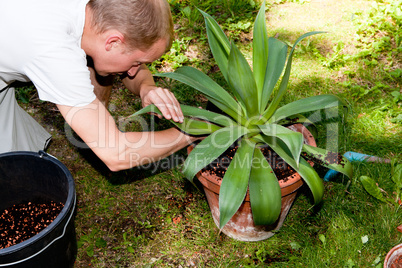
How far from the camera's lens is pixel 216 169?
1976 mm

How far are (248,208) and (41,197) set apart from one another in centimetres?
114

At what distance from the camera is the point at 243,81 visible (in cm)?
183

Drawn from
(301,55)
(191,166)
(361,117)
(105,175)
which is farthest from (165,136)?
(301,55)

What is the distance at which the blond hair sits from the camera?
1674mm

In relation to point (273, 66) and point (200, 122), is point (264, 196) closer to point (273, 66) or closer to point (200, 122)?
point (200, 122)

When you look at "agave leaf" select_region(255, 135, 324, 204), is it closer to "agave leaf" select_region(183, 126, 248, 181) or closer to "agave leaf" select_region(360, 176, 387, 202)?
"agave leaf" select_region(183, 126, 248, 181)

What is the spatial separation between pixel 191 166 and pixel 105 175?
43.0 inches

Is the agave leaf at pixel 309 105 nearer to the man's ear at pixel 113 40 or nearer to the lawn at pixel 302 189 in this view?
the lawn at pixel 302 189

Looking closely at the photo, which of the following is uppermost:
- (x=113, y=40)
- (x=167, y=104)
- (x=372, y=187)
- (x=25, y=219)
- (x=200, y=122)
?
(x=113, y=40)

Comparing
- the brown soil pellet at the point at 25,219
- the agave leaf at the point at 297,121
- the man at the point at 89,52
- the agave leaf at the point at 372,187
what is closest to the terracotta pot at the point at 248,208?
the agave leaf at the point at 297,121

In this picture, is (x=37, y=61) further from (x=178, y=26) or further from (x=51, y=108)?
(x=178, y=26)

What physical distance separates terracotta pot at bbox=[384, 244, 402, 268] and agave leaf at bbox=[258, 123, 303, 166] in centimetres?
73

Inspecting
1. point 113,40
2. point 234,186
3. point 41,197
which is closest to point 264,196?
point 234,186

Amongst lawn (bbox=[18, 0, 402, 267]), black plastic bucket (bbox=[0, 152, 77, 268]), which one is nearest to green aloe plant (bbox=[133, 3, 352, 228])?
lawn (bbox=[18, 0, 402, 267])
